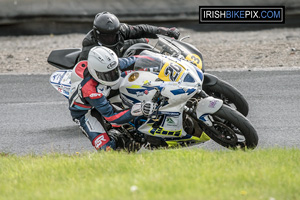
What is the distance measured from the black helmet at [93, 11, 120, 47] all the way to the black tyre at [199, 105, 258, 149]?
1706 millimetres

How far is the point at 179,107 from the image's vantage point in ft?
20.6

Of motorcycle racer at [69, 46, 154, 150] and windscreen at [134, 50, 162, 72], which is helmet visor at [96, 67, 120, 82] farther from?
windscreen at [134, 50, 162, 72]

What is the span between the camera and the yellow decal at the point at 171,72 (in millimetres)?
6233

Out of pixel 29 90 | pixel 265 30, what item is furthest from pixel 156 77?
pixel 265 30

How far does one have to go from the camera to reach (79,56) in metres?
8.19

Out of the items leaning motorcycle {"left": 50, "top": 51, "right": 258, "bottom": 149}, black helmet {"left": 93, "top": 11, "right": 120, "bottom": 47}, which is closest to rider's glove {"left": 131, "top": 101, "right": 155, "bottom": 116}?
leaning motorcycle {"left": 50, "top": 51, "right": 258, "bottom": 149}

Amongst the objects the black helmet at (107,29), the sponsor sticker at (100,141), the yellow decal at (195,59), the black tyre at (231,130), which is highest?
the black helmet at (107,29)

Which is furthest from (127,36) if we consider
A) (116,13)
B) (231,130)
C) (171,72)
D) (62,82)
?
(116,13)

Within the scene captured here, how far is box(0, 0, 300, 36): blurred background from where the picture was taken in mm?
12992

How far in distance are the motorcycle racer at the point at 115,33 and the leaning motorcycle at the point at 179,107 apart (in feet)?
2.49

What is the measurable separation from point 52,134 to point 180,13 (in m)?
5.76

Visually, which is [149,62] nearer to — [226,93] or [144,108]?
[144,108]

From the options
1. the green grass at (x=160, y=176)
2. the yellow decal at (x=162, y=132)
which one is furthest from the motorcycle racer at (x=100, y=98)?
the green grass at (x=160, y=176)

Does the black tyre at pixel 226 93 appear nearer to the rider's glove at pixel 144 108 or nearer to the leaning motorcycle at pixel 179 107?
the leaning motorcycle at pixel 179 107
